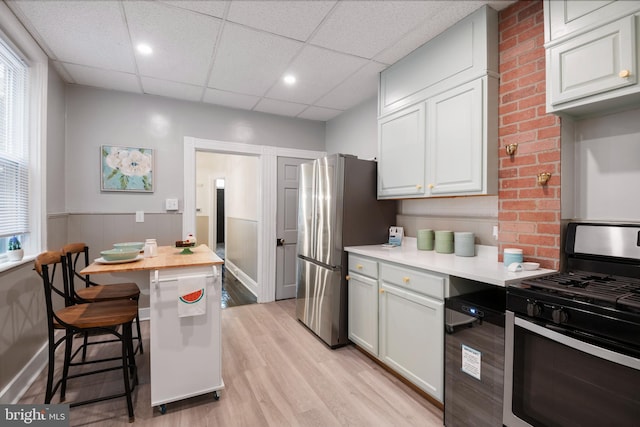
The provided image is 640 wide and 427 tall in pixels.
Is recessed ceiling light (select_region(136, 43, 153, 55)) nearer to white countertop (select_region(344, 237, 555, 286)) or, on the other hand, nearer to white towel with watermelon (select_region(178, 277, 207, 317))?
white towel with watermelon (select_region(178, 277, 207, 317))

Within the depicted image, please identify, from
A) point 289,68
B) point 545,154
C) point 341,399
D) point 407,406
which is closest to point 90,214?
point 289,68

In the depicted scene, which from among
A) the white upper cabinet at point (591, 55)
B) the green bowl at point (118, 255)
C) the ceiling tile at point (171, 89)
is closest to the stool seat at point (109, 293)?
the green bowl at point (118, 255)

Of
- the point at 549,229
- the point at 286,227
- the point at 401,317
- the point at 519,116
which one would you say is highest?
the point at 519,116

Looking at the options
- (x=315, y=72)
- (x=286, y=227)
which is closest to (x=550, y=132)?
(x=315, y=72)

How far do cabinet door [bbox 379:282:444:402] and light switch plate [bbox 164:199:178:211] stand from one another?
8.48 ft

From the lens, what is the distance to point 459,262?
204 cm

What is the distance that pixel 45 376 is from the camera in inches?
89.4

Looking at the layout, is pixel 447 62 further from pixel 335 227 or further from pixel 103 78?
pixel 103 78

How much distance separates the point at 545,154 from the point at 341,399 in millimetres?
2019

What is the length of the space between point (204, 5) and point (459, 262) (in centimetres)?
236

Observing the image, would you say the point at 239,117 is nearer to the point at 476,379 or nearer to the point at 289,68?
the point at 289,68

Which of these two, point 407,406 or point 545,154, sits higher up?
point 545,154

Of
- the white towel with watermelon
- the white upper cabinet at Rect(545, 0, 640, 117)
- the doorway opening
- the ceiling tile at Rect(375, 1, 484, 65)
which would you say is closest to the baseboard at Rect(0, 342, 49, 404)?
the white towel with watermelon

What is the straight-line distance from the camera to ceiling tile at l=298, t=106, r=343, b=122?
3.96 meters
